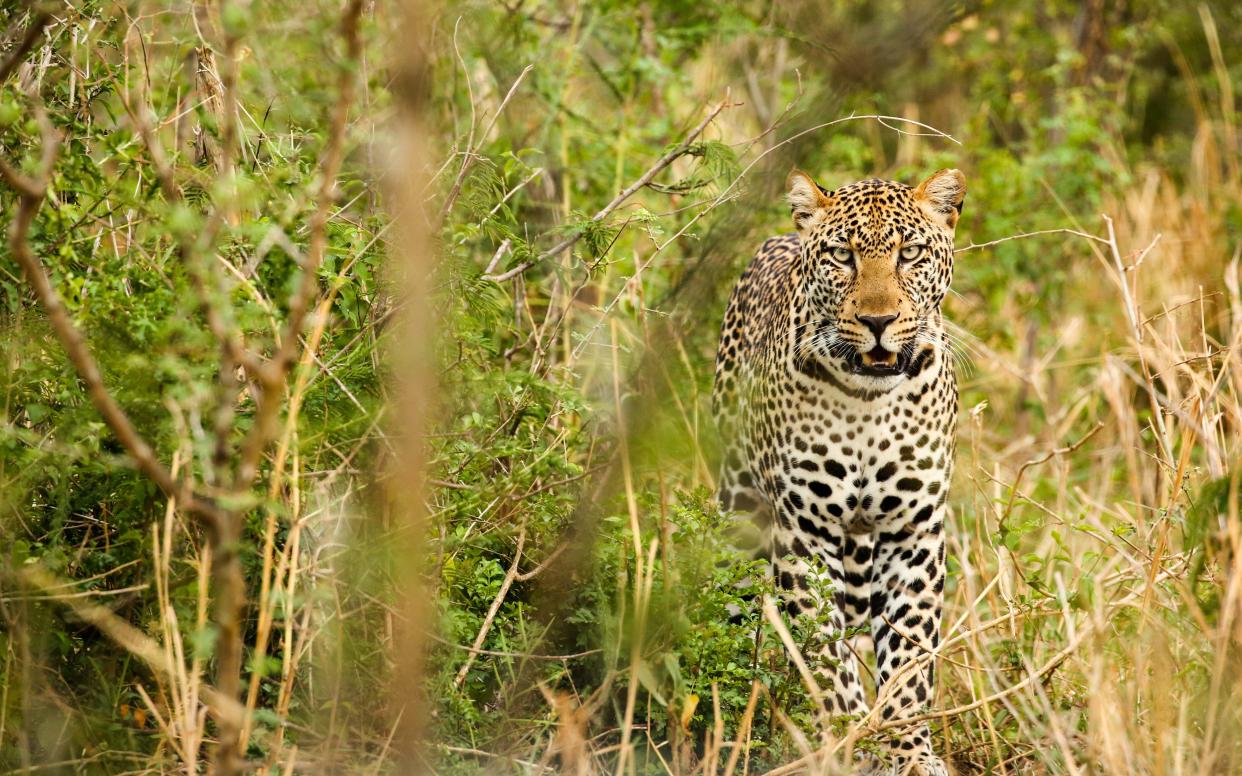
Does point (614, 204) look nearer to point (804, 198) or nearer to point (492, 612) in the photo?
point (804, 198)

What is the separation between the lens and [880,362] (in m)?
5.36

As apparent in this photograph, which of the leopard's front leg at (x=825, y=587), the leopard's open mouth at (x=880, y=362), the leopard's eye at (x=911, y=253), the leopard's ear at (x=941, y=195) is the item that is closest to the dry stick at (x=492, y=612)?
the leopard's front leg at (x=825, y=587)

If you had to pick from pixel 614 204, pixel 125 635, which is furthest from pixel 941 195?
pixel 125 635

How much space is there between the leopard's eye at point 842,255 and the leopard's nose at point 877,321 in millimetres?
324

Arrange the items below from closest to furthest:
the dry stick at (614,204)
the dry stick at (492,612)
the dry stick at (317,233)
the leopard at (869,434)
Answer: the dry stick at (317,233)
the dry stick at (492,612)
the dry stick at (614,204)
the leopard at (869,434)

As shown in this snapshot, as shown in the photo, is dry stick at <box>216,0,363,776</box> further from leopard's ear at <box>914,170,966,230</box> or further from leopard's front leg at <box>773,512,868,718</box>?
leopard's ear at <box>914,170,966,230</box>

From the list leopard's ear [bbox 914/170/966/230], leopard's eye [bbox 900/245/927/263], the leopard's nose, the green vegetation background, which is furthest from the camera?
leopard's ear [bbox 914/170/966/230]

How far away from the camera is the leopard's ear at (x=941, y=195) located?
5715 millimetres

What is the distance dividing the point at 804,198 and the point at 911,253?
0.57 meters

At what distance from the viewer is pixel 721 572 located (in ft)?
16.8

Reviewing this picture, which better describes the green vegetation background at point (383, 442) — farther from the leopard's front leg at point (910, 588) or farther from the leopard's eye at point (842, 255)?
the leopard's eye at point (842, 255)

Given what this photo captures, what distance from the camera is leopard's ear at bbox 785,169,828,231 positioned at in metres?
5.80

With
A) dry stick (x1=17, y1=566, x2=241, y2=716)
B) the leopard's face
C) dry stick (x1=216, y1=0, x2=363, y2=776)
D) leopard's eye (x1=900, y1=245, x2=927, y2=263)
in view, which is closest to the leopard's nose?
the leopard's face

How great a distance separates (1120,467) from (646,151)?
320 centimetres
